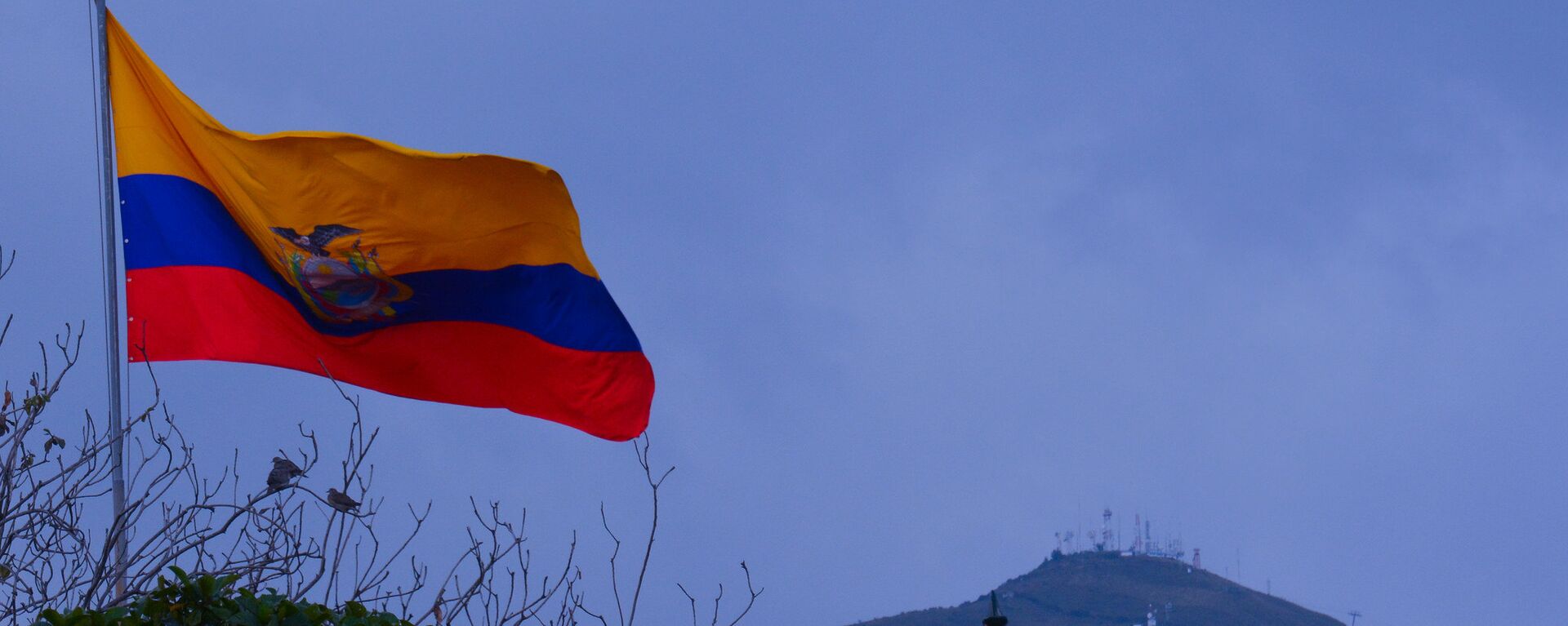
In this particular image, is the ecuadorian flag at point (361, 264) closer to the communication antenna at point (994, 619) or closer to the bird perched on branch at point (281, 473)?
the bird perched on branch at point (281, 473)

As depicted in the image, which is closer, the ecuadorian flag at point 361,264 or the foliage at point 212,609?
the foliage at point 212,609

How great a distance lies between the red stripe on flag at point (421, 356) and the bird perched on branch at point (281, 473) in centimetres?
178

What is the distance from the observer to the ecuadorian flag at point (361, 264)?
11367 millimetres

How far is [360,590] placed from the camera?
11148 millimetres

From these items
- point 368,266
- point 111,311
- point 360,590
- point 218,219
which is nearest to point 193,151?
point 218,219

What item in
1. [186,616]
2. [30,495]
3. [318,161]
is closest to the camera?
[186,616]

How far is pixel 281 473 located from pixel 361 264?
2136 mm

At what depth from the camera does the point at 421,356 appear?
12.0 metres

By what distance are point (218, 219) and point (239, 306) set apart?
1.95ft

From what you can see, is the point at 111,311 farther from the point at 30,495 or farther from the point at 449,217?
the point at 449,217

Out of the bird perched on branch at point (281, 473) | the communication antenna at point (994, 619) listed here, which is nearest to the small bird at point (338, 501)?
the bird perched on branch at point (281, 473)

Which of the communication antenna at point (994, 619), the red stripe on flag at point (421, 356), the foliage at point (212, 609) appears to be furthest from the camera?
the red stripe on flag at point (421, 356)

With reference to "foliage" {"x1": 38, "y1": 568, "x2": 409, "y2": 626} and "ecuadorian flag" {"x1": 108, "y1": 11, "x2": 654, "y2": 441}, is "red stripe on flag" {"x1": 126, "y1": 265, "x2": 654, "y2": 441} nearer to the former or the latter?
"ecuadorian flag" {"x1": 108, "y1": 11, "x2": 654, "y2": 441}

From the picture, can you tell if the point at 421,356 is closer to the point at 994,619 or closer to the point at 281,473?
the point at 281,473
